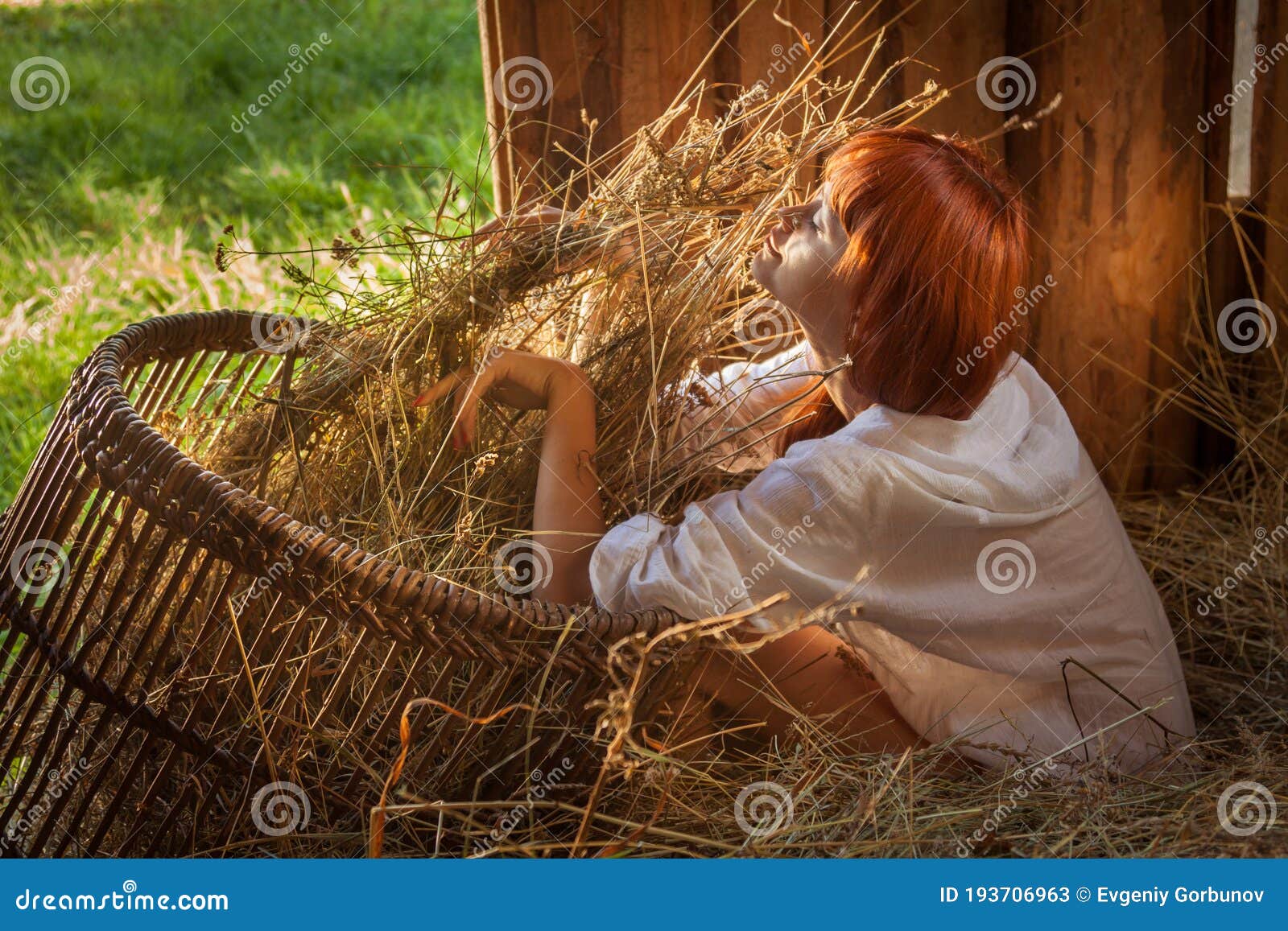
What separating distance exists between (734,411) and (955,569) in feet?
1.31

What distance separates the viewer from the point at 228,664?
1.57 metres

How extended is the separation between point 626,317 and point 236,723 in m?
0.73

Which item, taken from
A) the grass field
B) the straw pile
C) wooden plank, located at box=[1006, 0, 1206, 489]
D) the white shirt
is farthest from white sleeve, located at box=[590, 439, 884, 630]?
the grass field

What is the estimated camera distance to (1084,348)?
2305 mm

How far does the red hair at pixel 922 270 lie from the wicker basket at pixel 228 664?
0.43 metres

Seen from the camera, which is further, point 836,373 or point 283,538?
point 836,373

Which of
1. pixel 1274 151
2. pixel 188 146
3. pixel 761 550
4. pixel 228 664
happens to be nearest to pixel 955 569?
pixel 761 550

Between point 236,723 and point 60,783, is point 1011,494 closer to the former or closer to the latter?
point 236,723

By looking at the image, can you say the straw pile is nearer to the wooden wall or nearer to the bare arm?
the bare arm

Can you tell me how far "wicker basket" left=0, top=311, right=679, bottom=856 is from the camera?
135 cm

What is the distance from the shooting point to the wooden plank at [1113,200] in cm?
215

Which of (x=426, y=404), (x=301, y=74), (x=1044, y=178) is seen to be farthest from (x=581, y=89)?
(x=301, y=74)

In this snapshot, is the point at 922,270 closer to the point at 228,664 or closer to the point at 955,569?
the point at 955,569

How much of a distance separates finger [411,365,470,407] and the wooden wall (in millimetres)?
485
